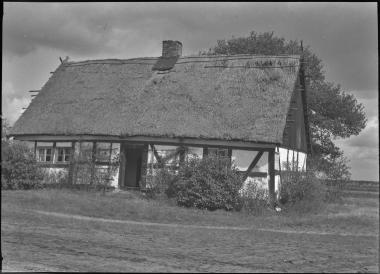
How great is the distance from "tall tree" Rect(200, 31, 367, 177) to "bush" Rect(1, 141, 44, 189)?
2479cm

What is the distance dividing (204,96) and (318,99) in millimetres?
13780

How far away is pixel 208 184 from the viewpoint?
51.7ft

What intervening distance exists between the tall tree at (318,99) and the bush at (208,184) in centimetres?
1317

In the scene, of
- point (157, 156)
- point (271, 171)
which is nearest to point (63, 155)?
point (157, 156)

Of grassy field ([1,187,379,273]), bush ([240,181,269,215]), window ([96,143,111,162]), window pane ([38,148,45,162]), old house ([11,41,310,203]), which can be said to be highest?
old house ([11,41,310,203])

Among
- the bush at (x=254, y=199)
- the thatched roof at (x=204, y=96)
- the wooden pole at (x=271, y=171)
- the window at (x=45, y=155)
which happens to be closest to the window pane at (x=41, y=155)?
the window at (x=45, y=155)

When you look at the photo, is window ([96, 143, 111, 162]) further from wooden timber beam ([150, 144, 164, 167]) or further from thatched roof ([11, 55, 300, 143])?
wooden timber beam ([150, 144, 164, 167])

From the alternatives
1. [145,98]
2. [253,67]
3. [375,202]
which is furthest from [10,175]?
[375,202]

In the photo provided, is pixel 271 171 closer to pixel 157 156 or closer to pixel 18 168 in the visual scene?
pixel 157 156

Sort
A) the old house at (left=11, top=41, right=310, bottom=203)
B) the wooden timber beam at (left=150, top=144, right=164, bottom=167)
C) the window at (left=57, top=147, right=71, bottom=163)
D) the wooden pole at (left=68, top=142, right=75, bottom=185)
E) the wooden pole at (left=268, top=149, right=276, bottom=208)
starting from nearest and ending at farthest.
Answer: the wooden pole at (left=68, top=142, right=75, bottom=185), the window at (left=57, top=147, right=71, bottom=163), the old house at (left=11, top=41, right=310, bottom=203), the wooden timber beam at (left=150, top=144, right=164, bottom=167), the wooden pole at (left=268, top=149, right=276, bottom=208)

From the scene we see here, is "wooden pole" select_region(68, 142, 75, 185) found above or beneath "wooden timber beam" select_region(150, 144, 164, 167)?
beneath

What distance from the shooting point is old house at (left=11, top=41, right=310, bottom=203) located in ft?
51.0

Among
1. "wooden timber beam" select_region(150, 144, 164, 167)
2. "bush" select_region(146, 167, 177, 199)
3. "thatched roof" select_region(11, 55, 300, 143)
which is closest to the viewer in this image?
"bush" select_region(146, 167, 177, 199)

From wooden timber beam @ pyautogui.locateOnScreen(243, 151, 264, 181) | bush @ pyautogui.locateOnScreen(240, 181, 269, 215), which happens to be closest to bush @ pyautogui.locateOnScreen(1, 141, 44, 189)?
bush @ pyautogui.locateOnScreen(240, 181, 269, 215)
